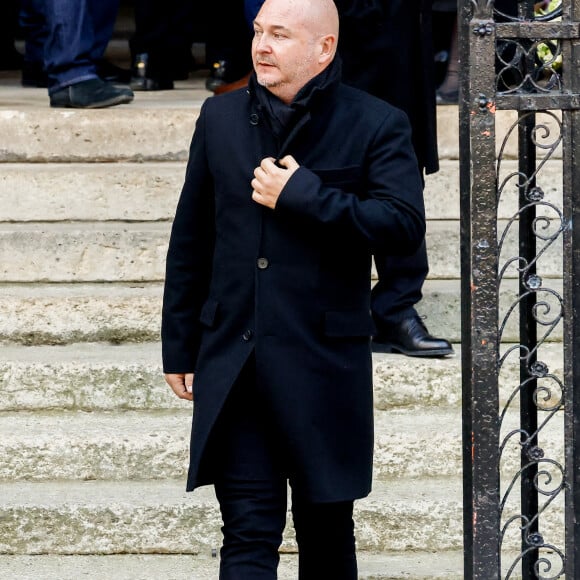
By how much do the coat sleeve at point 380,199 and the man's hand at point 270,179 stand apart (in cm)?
1

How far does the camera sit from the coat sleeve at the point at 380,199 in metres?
2.84

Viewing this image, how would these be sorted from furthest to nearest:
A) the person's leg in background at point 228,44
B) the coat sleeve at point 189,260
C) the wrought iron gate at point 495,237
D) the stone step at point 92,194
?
1. the person's leg in background at point 228,44
2. the stone step at point 92,194
3. the coat sleeve at point 189,260
4. the wrought iron gate at point 495,237

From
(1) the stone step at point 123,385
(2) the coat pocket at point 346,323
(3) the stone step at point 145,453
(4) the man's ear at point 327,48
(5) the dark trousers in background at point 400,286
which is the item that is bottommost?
(3) the stone step at point 145,453

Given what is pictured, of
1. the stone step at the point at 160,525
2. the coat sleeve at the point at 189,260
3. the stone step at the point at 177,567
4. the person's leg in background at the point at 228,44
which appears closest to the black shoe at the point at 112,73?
the person's leg in background at the point at 228,44

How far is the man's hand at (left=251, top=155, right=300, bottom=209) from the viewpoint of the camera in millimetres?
2855

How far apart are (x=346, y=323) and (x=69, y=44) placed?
117 inches

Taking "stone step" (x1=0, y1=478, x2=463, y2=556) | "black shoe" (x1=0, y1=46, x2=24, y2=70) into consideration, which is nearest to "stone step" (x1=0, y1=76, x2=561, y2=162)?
"stone step" (x1=0, y1=478, x2=463, y2=556)

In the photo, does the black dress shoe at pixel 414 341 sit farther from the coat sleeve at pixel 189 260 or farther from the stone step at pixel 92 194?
the coat sleeve at pixel 189 260

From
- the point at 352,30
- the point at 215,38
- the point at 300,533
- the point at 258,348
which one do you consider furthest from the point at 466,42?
the point at 215,38

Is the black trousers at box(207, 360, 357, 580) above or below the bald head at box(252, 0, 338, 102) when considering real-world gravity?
below

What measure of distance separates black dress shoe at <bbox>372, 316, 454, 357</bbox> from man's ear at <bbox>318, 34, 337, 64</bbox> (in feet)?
5.25

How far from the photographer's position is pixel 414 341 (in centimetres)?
438

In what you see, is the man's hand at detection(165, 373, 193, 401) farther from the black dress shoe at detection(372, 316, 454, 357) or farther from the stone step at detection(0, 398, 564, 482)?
the black dress shoe at detection(372, 316, 454, 357)

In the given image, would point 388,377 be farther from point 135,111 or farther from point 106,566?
point 135,111
